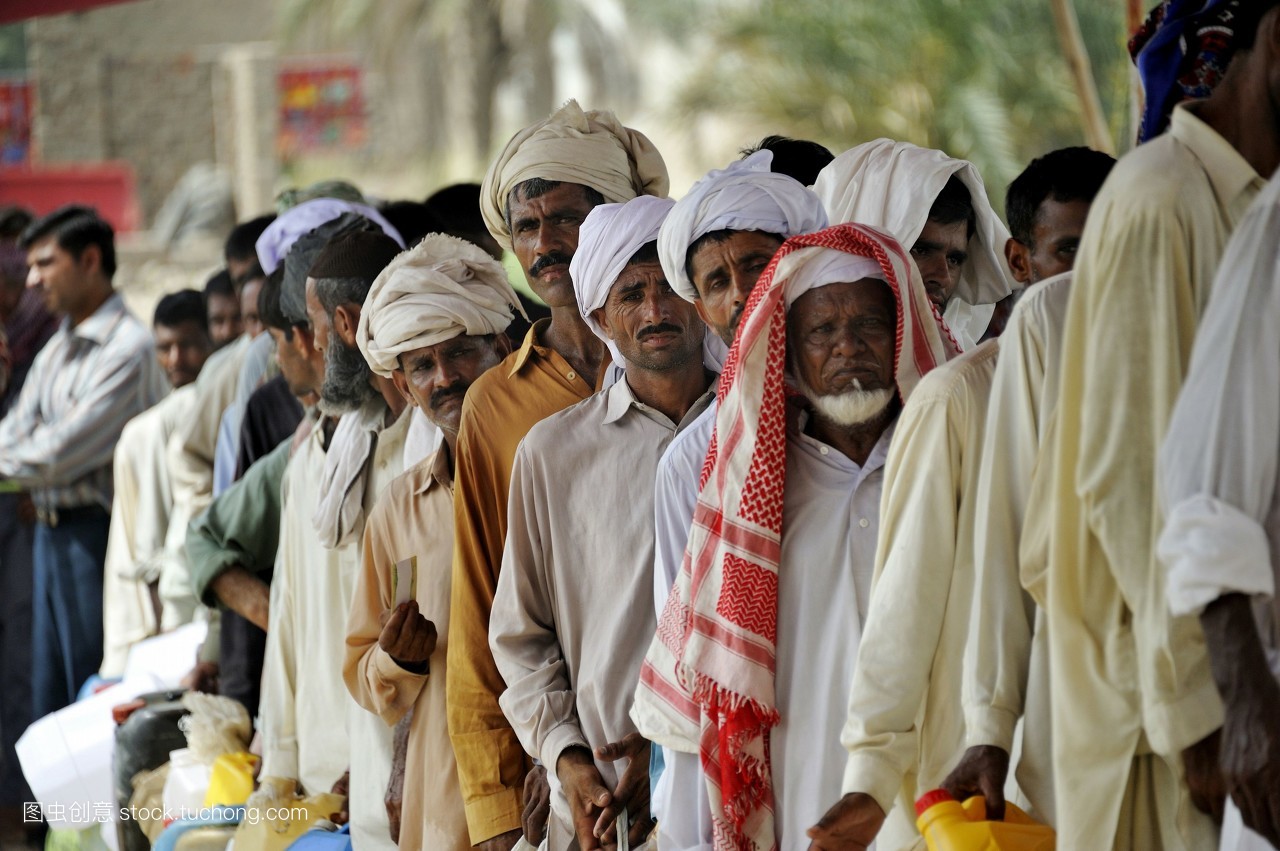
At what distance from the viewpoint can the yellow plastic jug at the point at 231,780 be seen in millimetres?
5332

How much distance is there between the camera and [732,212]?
3426 millimetres

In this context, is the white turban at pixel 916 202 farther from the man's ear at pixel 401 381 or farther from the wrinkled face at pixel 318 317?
the wrinkled face at pixel 318 317

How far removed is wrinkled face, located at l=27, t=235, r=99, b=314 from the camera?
8.43m

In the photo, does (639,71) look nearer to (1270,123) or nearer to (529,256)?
(529,256)

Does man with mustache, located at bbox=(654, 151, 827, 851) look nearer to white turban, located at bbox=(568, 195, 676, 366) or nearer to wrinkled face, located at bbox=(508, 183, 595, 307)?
white turban, located at bbox=(568, 195, 676, 366)

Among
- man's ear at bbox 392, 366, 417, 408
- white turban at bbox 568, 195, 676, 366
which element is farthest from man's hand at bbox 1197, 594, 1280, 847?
man's ear at bbox 392, 366, 417, 408

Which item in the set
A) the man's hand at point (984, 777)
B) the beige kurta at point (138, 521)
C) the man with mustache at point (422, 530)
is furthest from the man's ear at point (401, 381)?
the beige kurta at point (138, 521)

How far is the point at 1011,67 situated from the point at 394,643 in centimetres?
1596

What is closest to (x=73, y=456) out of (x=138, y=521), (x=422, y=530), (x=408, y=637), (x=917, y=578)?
(x=138, y=521)

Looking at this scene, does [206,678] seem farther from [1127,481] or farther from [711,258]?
[1127,481]

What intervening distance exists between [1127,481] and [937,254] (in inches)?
64.4

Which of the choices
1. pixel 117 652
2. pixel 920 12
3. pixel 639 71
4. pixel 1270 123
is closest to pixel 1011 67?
pixel 920 12

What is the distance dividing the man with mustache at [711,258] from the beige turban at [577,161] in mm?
739

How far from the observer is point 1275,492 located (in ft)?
7.38
